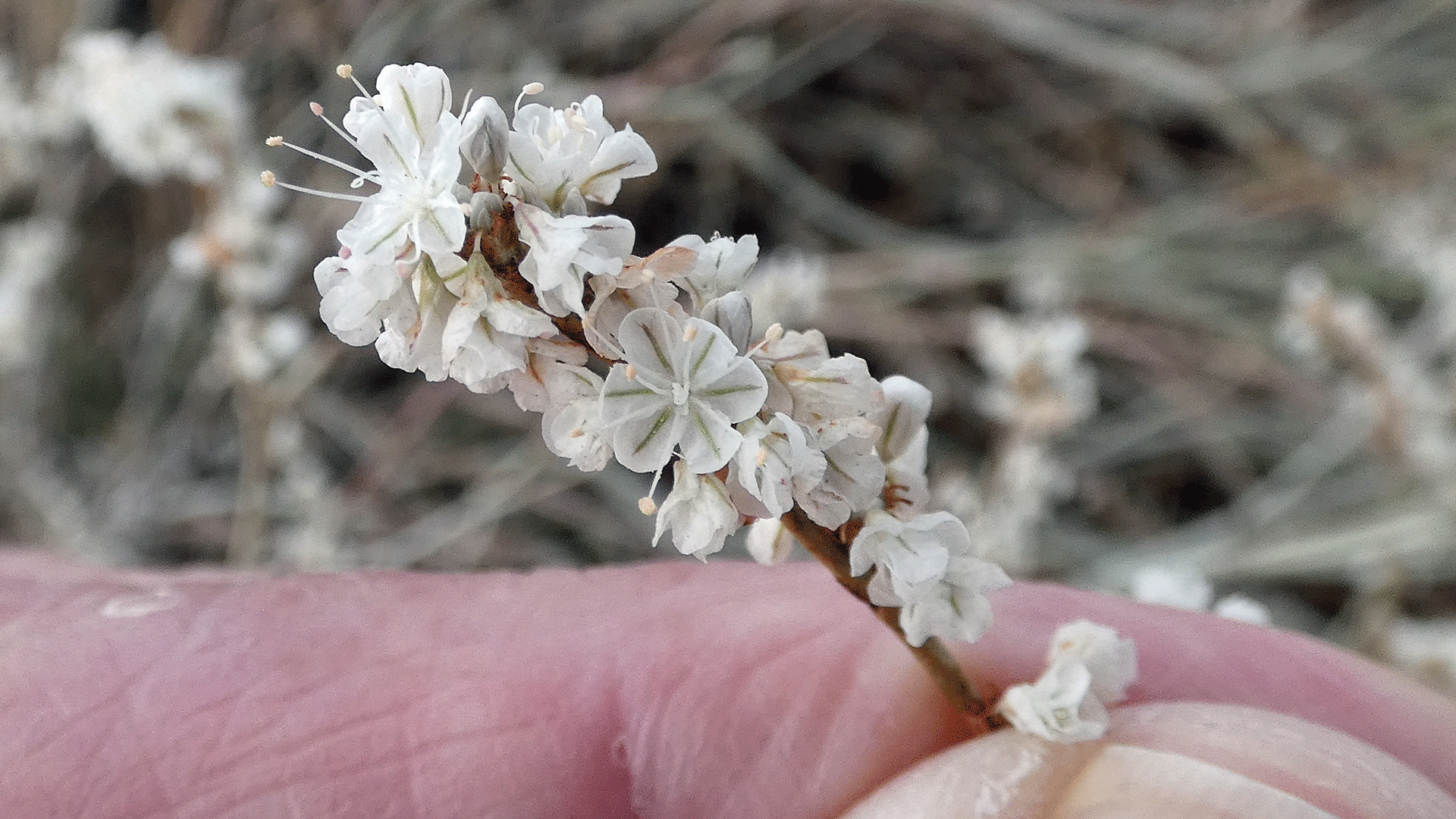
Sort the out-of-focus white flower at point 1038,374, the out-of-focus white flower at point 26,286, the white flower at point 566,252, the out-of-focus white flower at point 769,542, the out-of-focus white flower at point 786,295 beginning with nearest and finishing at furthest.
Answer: the white flower at point 566,252 < the out-of-focus white flower at point 769,542 < the out-of-focus white flower at point 786,295 < the out-of-focus white flower at point 1038,374 < the out-of-focus white flower at point 26,286

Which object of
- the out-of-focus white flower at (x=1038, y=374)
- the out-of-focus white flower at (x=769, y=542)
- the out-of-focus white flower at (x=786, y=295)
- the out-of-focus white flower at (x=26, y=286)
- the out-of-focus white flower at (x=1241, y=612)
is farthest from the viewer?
the out-of-focus white flower at (x=26, y=286)

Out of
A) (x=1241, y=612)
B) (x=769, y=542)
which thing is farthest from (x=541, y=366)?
(x=1241, y=612)

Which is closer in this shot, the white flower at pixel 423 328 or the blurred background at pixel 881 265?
the white flower at pixel 423 328

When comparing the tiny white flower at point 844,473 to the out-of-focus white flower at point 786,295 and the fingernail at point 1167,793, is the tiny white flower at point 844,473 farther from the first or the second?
the out-of-focus white flower at point 786,295

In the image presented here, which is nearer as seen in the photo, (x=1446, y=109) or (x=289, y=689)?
(x=289, y=689)

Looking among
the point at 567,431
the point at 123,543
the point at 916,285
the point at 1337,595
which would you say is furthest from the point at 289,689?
the point at 1337,595

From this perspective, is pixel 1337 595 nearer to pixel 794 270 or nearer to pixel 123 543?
pixel 794 270

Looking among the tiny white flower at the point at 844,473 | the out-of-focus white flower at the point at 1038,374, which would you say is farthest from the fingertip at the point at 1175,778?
the out-of-focus white flower at the point at 1038,374
